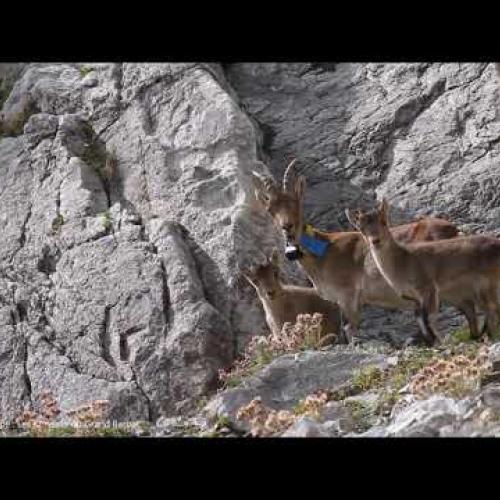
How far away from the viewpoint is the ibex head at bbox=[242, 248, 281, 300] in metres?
15.2

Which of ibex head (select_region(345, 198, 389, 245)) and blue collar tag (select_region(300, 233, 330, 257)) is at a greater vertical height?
ibex head (select_region(345, 198, 389, 245))

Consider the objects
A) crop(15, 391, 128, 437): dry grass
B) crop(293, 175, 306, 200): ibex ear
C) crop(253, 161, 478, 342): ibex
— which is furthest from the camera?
crop(293, 175, 306, 200): ibex ear

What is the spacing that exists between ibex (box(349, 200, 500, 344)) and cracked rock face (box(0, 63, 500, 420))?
3460 millimetres

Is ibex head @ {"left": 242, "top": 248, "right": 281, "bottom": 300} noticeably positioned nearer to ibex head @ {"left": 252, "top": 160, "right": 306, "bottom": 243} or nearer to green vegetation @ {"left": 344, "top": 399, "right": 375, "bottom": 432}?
ibex head @ {"left": 252, "top": 160, "right": 306, "bottom": 243}

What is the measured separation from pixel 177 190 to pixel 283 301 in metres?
3.72

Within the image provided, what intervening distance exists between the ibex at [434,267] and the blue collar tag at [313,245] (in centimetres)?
155

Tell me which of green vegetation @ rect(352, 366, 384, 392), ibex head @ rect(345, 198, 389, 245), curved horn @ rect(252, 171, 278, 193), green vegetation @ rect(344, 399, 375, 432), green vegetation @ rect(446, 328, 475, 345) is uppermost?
curved horn @ rect(252, 171, 278, 193)

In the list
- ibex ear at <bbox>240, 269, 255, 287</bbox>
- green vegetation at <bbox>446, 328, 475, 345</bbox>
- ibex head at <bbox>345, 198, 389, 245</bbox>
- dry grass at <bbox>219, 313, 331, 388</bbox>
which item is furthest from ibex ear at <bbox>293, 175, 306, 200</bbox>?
green vegetation at <bbox>446, 328, 475, 345</bbox>
